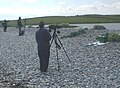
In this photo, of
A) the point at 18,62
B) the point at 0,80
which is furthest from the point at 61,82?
the point at 18,62

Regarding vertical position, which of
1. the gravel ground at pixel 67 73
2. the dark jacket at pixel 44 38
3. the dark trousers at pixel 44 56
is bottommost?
the gravel ground at pixel 67 73

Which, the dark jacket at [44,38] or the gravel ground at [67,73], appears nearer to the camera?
the gravel ground at [67,73]

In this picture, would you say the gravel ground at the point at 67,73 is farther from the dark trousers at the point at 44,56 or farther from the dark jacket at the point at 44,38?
the dark jacket at the point at 44,38

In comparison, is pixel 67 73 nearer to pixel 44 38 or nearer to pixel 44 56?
pixel 44 56

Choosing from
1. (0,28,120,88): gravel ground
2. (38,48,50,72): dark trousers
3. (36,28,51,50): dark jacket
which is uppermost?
(36,28,51,50): dark jacket

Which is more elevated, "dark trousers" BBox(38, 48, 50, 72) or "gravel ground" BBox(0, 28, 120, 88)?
"dark trousers" BBox(38, 48, 50, 72)

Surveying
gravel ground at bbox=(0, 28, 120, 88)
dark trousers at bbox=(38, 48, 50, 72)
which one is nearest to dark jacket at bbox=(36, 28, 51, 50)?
dark trousers at bbox=(38, 48, 50, 72)

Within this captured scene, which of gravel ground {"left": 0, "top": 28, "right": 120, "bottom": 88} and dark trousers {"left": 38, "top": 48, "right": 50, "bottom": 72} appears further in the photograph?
dark trousers {"left": 38, "top": 48, "right": 50, "bottom": 72}

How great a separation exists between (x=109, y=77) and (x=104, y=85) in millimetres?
1466

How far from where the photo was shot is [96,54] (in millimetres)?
22266

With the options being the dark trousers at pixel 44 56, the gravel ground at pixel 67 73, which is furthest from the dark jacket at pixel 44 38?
the gravel ground at pixel 67 73

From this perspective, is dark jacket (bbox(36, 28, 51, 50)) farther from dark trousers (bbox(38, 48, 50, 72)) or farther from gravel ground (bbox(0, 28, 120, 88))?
gravel ground (bbox(0, 28, 120, 88))

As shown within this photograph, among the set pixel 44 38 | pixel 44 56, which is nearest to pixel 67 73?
pixel 44 56

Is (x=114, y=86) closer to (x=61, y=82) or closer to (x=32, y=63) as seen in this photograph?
(x=61, y=82)
